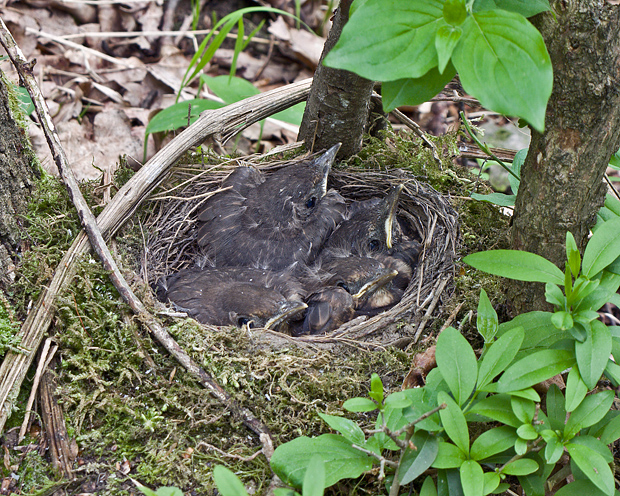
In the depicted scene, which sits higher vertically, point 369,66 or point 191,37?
point 369,66

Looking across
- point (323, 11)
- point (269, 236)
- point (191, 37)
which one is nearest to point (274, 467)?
point (269, 236)

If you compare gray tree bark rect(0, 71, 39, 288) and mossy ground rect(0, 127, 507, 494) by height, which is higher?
gray tree bark rect(0, 71, 39, 288)

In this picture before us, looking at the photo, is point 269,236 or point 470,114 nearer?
point 269,236

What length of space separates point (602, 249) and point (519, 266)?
0.82 feet

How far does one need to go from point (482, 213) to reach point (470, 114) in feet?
7.12

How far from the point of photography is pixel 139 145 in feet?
12.7

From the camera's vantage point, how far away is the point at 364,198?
11.0 feet

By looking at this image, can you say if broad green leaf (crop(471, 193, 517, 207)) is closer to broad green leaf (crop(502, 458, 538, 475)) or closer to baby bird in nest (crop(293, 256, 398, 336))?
baby bird in nest (crop(293, 256, 398, 336))

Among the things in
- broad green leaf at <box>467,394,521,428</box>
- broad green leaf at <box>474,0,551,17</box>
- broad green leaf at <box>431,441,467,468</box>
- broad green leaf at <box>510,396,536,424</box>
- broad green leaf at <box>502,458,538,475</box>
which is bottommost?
broad green leaf at <box>431,441,467,468</box>

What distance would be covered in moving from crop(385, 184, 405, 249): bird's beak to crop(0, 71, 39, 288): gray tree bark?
67.9 inches

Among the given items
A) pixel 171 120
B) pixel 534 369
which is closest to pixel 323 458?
pixel 534 369

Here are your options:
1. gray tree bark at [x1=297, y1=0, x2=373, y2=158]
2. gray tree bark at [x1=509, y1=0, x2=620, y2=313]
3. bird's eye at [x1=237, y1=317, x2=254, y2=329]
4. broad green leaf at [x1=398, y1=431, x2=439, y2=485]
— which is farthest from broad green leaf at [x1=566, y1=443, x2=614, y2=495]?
gray tree bark at [x1=297, y1=0, x2=373, y2=158]

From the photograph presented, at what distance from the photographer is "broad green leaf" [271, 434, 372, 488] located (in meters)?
1.41

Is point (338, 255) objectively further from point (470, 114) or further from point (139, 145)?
point (470, 114)
